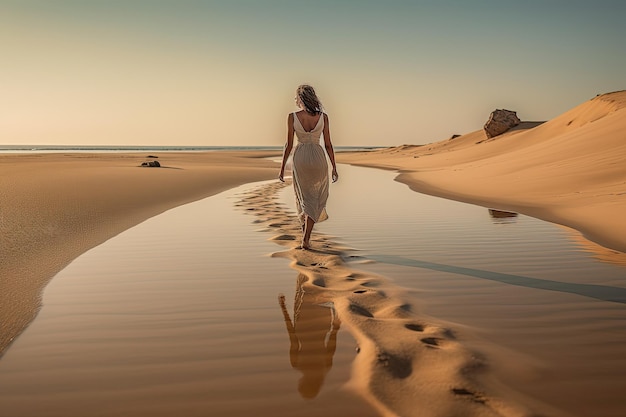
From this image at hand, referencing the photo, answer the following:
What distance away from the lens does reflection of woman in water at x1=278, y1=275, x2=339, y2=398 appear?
2.91 m

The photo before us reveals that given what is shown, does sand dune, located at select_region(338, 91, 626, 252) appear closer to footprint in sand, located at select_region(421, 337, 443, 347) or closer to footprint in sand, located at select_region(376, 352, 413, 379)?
footprint in sand, located at select_region(421, 337, 443, 347)

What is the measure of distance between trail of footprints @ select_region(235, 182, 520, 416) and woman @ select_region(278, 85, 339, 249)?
505 mm

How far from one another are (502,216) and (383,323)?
7735mm

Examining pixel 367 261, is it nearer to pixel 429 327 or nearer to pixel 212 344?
pixel 429 327

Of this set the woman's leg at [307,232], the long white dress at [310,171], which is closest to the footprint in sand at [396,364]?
the woman's leg at [307,232]

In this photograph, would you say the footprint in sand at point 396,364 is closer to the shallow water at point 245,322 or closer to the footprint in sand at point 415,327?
the shallow water at point 245,322

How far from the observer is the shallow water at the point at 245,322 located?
8.86ft

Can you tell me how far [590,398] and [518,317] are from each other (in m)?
1.37

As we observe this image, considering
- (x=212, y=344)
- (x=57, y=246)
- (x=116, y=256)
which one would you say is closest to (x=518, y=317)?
(x=212, y=344)

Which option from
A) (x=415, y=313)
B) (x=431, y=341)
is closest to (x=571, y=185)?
(x=415, y=313)

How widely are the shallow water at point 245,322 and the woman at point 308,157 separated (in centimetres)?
73

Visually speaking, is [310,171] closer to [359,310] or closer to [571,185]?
[359,310]

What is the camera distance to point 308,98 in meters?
6.99

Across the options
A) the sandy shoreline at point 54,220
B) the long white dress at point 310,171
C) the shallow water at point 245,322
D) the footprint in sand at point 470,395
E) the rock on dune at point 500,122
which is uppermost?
the rock on dune at point 500,122
